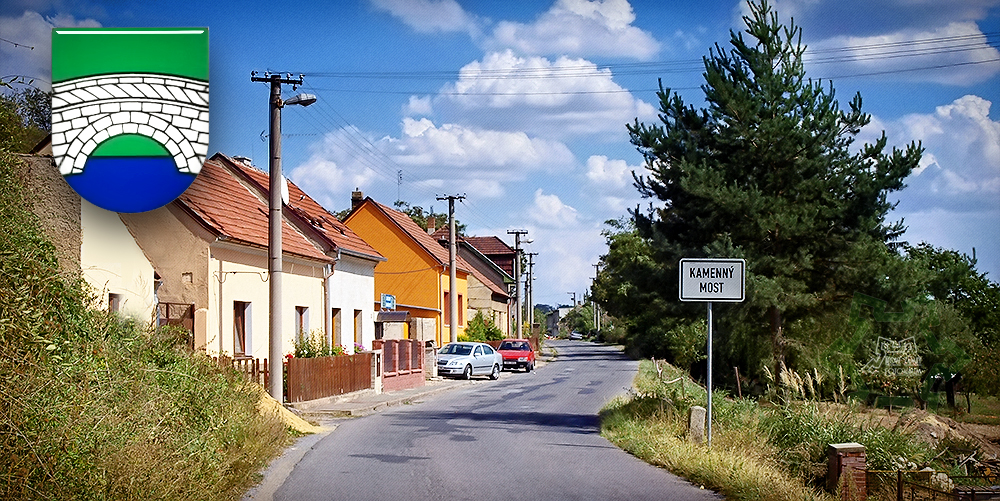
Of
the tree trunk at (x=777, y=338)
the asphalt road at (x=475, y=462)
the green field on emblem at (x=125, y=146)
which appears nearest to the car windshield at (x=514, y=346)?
the asphalt road at (x=475, y=462)

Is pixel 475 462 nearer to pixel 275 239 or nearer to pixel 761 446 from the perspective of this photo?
pixel 761 446

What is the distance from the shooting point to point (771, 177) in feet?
64.8

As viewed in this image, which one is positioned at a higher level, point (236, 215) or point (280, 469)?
point (236, 215)

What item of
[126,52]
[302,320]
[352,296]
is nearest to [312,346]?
[302,320]

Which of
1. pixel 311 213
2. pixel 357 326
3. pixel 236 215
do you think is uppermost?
pixel 311 213

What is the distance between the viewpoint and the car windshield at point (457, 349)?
124 ft

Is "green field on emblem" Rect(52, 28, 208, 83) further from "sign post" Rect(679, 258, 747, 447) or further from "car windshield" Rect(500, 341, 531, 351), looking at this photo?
"car windshield" Rect(500, 341, 531, 351)

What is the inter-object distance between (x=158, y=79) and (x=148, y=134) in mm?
333

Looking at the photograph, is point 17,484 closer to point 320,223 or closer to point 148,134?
point 148,134

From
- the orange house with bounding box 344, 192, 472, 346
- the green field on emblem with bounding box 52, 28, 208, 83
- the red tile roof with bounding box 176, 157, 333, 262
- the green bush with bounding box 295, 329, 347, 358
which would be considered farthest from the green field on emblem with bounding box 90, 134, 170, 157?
the orange house with bounding box 344, 192, 472, 346

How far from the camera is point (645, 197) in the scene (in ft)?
67.9

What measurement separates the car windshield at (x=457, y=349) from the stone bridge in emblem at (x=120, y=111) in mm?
32677

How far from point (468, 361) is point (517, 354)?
31.6ft

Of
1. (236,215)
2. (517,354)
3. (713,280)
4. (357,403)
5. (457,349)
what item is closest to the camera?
(713,280)
